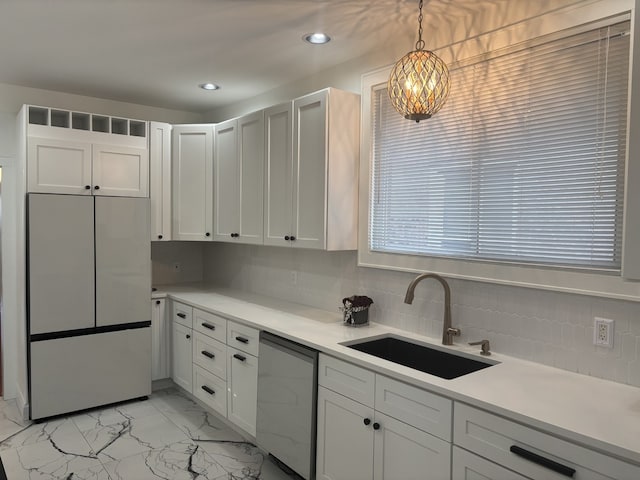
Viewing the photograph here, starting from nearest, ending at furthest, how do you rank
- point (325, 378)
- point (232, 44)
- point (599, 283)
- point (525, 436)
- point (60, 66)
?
point (525, 436) < point (599, 283) < point (325, 378) < point (232, 44) < point (60, 66)

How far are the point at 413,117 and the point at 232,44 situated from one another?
4.74ft

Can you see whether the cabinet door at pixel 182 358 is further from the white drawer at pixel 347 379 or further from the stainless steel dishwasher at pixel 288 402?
the white drawer at pixel 347 379

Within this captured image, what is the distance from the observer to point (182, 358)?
155 inches

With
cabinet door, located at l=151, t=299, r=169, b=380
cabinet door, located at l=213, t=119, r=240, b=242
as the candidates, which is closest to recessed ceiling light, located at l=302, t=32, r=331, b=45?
cabinet door, located at l=213, t=119, r=240, b=242

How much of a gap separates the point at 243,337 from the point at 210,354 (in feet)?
1.76

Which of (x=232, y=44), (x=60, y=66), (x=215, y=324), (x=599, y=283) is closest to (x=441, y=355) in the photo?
(x=599, y=283)

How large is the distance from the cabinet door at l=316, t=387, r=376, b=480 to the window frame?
33.5 inches

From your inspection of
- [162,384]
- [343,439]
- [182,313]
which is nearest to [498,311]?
[343,439]

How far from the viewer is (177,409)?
12.4ft

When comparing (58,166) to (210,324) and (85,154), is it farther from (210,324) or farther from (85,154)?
(210,324)

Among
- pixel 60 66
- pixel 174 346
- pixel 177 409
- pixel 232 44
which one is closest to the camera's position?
pixel 232 44

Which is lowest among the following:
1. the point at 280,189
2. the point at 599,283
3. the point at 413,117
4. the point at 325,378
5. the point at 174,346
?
the point at 174,346

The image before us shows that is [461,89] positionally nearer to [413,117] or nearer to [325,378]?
[413,117]

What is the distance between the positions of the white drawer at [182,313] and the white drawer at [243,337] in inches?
26.6
